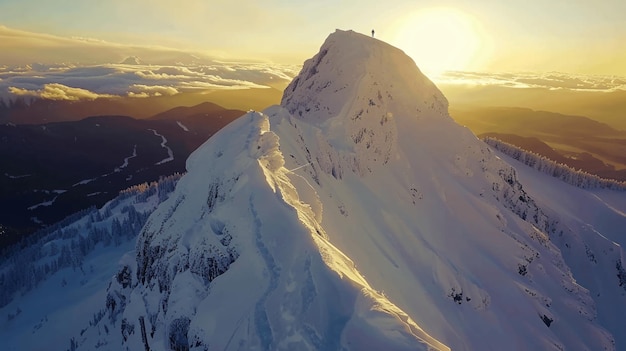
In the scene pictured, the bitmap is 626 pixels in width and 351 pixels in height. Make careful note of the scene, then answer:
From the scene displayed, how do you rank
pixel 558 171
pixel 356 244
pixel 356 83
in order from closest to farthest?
pixel 356 244, pixel 356 83, pixel 558 171

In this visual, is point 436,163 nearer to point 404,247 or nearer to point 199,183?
point 404,247

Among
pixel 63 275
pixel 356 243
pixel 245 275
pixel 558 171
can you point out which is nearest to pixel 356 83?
pixel 356 243

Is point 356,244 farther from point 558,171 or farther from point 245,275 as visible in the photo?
point 558,171

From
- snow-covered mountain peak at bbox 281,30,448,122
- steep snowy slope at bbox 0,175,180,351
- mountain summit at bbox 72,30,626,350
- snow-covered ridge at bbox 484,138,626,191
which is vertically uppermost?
snow-covered mountain peak at bbox 281,30,448,122

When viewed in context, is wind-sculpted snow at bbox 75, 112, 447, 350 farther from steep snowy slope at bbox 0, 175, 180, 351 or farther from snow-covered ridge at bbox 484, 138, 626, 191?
snow-covered ridge at bbox 484, 138, 626, 191

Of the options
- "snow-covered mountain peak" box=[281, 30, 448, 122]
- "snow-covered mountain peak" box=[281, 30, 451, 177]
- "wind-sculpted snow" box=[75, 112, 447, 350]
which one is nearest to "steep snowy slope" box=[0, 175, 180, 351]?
"wind-sculpted snow" box=[75, 112, 447, 350]

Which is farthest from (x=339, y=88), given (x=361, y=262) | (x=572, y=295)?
(x=572, y=295)

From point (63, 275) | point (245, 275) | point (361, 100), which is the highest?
point (361, 100)
